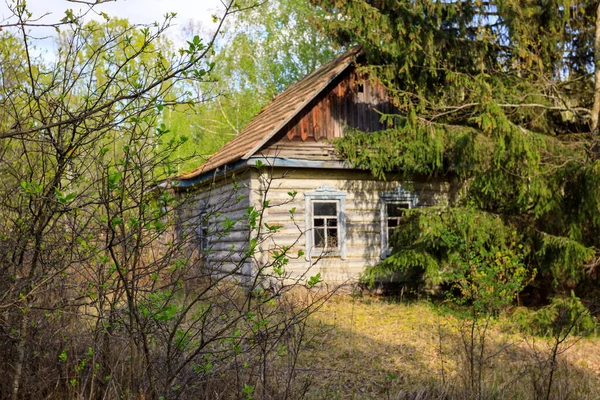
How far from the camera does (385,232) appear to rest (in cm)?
1305

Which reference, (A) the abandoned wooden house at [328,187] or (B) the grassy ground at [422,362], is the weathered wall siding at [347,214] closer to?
(A) the abandoned wooden house at [328,187]

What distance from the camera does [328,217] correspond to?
12.6 m

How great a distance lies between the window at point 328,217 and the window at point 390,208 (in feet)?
3.24

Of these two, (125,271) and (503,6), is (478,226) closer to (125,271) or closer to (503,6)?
(503,6)

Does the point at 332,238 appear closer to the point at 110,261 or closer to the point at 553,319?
the point at 553,319

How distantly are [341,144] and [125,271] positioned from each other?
9.01 meters

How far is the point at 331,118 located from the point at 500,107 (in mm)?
3847

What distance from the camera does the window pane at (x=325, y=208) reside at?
12.7 m

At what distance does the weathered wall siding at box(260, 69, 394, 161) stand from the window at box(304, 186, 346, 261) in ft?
2.77

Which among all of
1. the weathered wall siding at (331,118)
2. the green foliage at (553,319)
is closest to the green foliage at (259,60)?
the weathered wall siding at (331,118)

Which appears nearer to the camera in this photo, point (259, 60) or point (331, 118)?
point (331, 118)

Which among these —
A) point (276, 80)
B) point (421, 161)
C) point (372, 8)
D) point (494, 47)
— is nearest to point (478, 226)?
point (421, 161)

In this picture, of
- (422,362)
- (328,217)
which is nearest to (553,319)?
(422,362)

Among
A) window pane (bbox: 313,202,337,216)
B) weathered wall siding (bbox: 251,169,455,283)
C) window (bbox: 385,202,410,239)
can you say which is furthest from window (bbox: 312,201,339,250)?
window (bbox: 385,202,410,239)
